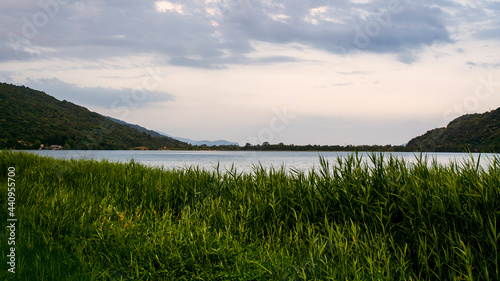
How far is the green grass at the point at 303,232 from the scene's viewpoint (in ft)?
12.8

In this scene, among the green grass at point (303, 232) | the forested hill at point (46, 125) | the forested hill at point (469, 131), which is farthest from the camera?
the forested hill at point (46, 125)

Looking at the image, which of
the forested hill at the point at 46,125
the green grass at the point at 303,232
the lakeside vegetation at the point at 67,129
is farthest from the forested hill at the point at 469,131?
the forested hill at the point at 46,125

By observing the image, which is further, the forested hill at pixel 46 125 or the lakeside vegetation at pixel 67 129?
the forested hill at pixel 46 125

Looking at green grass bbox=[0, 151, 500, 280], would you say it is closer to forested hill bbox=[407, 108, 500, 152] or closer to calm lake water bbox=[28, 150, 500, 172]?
calm lake water bbox=[28, 150, 500, 172]

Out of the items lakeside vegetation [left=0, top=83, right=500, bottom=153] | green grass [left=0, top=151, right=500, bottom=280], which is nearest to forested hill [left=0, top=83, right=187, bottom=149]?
lakeside vegetation [left=0, top=83, right=500, bottom=153]

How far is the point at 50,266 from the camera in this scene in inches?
157

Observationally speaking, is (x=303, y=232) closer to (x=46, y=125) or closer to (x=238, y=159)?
(x=46, y=125)

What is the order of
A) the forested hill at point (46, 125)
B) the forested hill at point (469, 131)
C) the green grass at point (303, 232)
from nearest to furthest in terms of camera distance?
the green grass at point (303, 232), the forested hill at point (469, 131), the forested hill at point (46, 125)

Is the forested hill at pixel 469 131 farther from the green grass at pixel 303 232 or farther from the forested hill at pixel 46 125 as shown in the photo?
the forested hill at pixel 46 125

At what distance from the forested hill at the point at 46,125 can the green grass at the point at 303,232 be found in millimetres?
11374

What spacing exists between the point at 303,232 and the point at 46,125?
2837 centimetres

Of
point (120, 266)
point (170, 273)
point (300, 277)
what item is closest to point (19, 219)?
point (120, 266)

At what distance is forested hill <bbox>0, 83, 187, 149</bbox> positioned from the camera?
819 inches

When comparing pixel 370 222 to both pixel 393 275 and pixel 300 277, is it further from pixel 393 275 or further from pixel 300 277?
pixel 300 277
